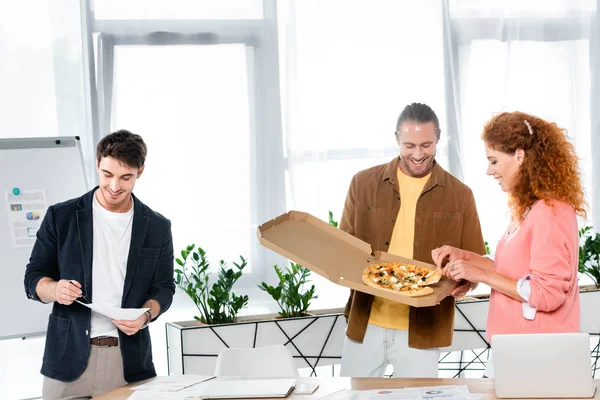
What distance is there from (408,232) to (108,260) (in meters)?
1.18

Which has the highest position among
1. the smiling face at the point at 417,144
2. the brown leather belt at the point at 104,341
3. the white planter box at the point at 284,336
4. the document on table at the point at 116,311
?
the smiling face at the point at 417,144

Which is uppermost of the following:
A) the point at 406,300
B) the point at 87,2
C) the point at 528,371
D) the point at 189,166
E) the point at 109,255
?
the point at 87,2

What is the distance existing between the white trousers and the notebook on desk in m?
0.46

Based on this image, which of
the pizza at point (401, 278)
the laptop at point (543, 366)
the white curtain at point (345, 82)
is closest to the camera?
the laptop at point (543, 366)

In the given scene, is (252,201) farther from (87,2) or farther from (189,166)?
(87,2)

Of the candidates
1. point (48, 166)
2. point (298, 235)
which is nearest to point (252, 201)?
point (48, 166)

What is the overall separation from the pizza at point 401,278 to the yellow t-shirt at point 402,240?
0.64ft

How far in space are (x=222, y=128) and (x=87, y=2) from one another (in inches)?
40.5

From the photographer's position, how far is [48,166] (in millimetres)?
3740

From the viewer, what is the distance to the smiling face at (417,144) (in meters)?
2.96

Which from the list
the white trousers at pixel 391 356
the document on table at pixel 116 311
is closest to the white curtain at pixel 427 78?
the white trousers at pixel 391 356

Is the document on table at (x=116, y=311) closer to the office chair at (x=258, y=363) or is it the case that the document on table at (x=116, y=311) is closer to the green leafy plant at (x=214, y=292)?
the office chair at (x=258, y=363)

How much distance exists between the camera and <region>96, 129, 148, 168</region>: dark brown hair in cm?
261

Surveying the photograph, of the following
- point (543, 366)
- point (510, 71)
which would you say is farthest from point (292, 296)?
point (510, 71)
